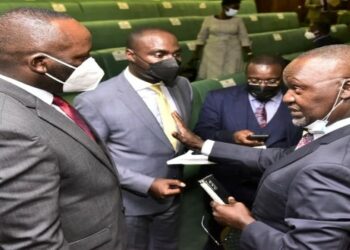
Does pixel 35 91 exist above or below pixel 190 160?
above

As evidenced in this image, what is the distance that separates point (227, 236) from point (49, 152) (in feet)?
2.77

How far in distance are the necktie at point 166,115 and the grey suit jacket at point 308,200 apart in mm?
580

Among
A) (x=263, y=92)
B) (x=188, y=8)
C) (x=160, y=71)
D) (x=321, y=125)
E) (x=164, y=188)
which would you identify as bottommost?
(x=188, y=8)

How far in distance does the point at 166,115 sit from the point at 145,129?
13 cm

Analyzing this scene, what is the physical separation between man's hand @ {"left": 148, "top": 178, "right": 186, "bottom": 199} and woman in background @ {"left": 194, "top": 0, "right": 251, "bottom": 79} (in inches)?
104

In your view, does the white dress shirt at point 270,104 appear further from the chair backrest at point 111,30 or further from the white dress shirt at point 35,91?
the chair backrest at point 111,30

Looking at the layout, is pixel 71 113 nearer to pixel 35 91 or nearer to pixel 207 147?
pixel 35 91

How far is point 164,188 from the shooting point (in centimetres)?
155

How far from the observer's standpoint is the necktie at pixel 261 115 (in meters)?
1.91

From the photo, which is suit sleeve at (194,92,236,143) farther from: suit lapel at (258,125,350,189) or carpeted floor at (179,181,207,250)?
suit lapel at (258,125,350,189)

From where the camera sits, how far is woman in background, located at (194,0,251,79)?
4.08m

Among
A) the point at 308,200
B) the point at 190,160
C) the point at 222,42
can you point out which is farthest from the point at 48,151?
the point at 222,42

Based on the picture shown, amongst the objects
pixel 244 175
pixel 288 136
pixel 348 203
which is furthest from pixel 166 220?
pixel 348 203

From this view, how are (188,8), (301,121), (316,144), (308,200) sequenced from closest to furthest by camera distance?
(308,200) → (316,144) → (301,121) → (188,8)
